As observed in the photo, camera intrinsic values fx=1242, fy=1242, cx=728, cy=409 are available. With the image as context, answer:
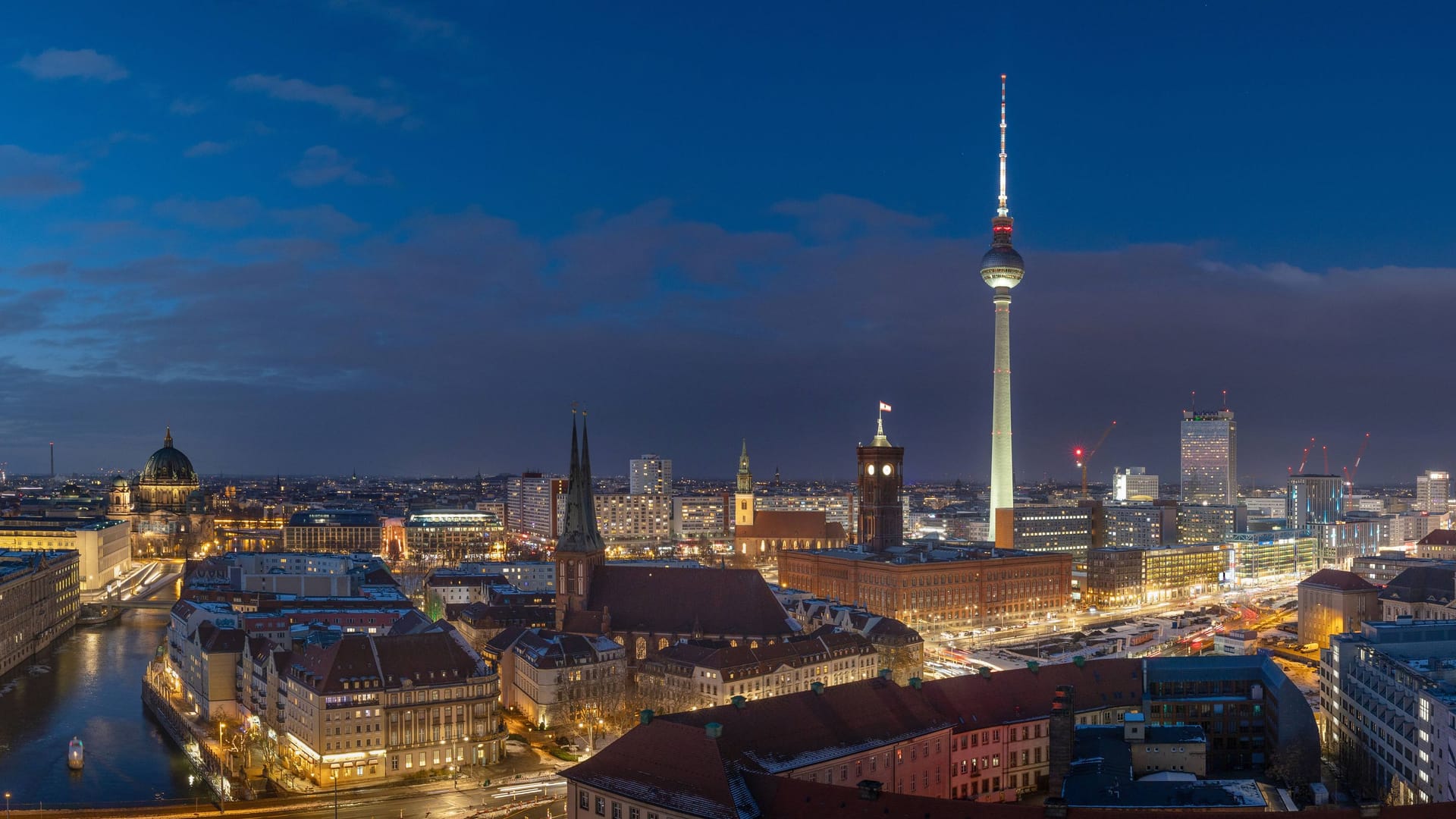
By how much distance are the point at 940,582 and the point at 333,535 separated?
100 metres

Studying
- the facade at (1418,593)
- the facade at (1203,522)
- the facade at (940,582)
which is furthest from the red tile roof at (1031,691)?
the facade at (1203,522)

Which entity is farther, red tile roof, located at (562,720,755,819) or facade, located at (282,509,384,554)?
facade, located at (282,509,384,554)

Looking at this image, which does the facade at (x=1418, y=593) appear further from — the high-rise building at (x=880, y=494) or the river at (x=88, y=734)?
the river at (x=88, y=734)

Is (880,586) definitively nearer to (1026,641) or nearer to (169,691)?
(1026,641)

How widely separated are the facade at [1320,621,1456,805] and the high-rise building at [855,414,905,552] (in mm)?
57135

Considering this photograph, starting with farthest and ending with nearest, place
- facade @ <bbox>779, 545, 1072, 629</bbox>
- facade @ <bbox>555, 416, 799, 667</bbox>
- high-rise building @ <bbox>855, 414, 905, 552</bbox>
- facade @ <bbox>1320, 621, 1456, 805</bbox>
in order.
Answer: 1. high-rise building @ <bbox>855, 414, 905, 552</bbox>
2. facade @ <bbox>779, 545, 1072, 629</bbox>
3. facade @ <bbox>555, 416, 799, 667</bbox>
4. facade @ <bbox>1320, 621, 1456, 805</bbox>

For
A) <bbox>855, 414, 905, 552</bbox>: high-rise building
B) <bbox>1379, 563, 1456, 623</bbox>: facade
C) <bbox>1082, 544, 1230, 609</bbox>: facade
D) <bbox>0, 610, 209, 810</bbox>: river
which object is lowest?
<bbox>0, 610, 209, 810</bbox>: river

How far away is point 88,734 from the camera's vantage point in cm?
6172

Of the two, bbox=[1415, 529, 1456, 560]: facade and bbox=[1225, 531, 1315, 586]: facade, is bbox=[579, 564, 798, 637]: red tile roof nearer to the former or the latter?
bbox=[1415, 529, 1456, 560]: facade

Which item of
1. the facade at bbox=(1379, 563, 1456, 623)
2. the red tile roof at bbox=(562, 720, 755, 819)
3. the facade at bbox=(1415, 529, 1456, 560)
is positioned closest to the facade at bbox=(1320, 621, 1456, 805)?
the red tile roof at bbox=(562, 720, 755, 819)

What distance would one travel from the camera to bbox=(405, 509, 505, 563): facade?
172 meters

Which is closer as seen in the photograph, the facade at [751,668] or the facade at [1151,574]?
the facade at [751,668]

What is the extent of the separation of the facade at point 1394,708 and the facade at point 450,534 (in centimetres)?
12557

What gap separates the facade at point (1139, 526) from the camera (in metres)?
170
